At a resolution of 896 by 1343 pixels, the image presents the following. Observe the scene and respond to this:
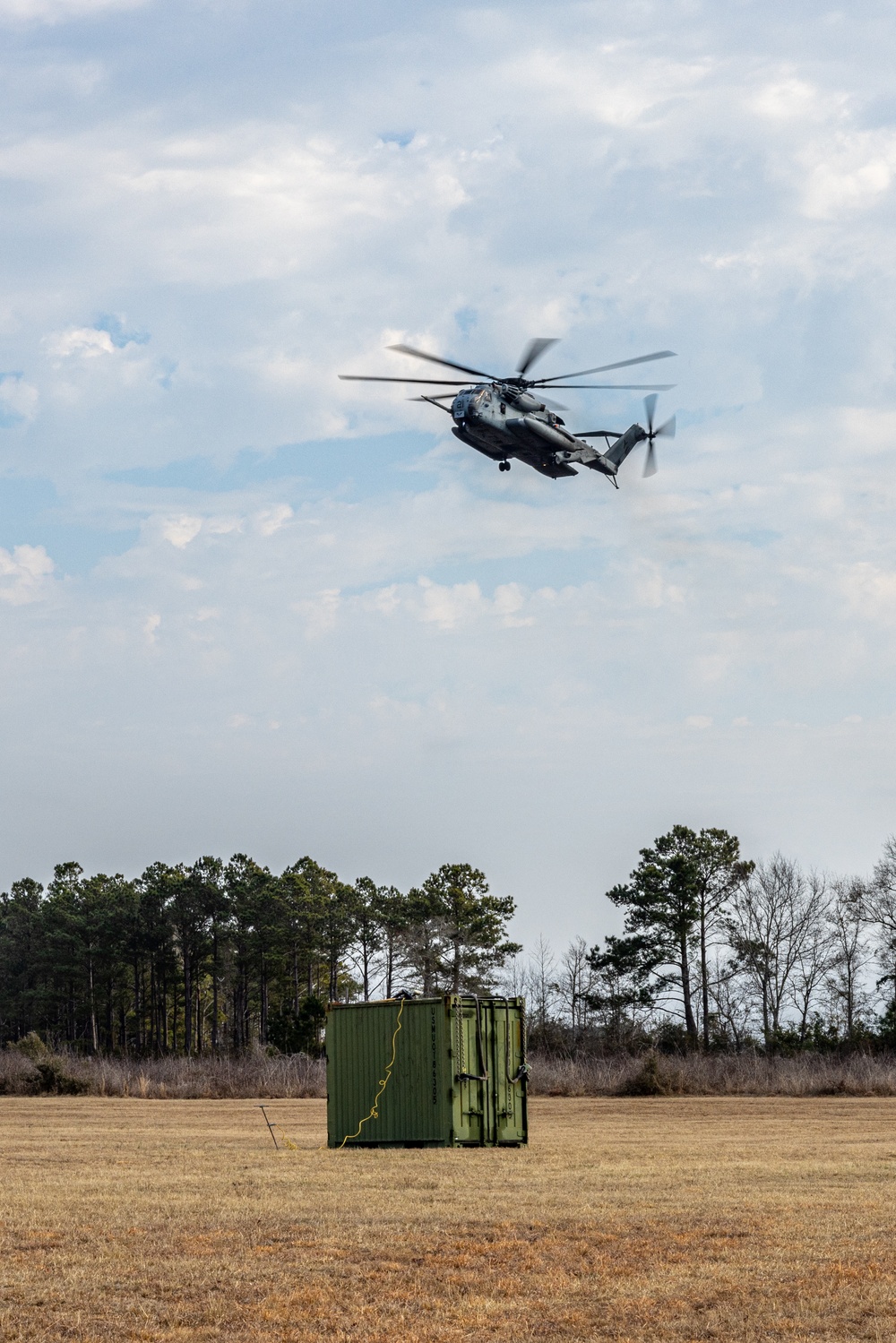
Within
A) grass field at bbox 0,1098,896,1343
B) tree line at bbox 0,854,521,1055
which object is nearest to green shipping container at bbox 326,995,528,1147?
grass field at bbox 0,1098,896,1343

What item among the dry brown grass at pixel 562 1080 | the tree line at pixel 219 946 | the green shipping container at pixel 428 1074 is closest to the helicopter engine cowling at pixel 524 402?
the green shipping container at pixel 428 1074

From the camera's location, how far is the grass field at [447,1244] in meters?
9.04

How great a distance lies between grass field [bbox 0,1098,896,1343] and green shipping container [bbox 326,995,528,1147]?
96cm

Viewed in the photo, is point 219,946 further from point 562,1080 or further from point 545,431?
point 545,431

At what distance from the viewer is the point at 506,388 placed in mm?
30766

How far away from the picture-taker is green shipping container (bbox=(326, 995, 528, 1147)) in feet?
72.0

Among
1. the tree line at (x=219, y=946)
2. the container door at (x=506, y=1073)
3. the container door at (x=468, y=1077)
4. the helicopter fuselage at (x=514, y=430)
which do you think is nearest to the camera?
the container door at (x=468, y=1077)

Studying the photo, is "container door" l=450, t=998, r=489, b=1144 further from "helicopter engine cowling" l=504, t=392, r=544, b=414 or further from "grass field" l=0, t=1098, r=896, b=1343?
"helicopter engine cowling" l=504, t=392, r=544, b=414

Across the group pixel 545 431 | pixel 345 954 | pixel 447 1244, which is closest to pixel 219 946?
pixel 345 954

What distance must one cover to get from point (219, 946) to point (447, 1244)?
71.3 meters

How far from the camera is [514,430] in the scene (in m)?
30.5

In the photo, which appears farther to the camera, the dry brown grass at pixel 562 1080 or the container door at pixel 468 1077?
the dry brown grass at pixel 562 1080

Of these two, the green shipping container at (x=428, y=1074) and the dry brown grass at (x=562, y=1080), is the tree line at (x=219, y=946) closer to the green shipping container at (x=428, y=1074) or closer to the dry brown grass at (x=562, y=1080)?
the dry brown grass at (x=562, y=1080)

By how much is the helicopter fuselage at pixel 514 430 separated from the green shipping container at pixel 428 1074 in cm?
1254
